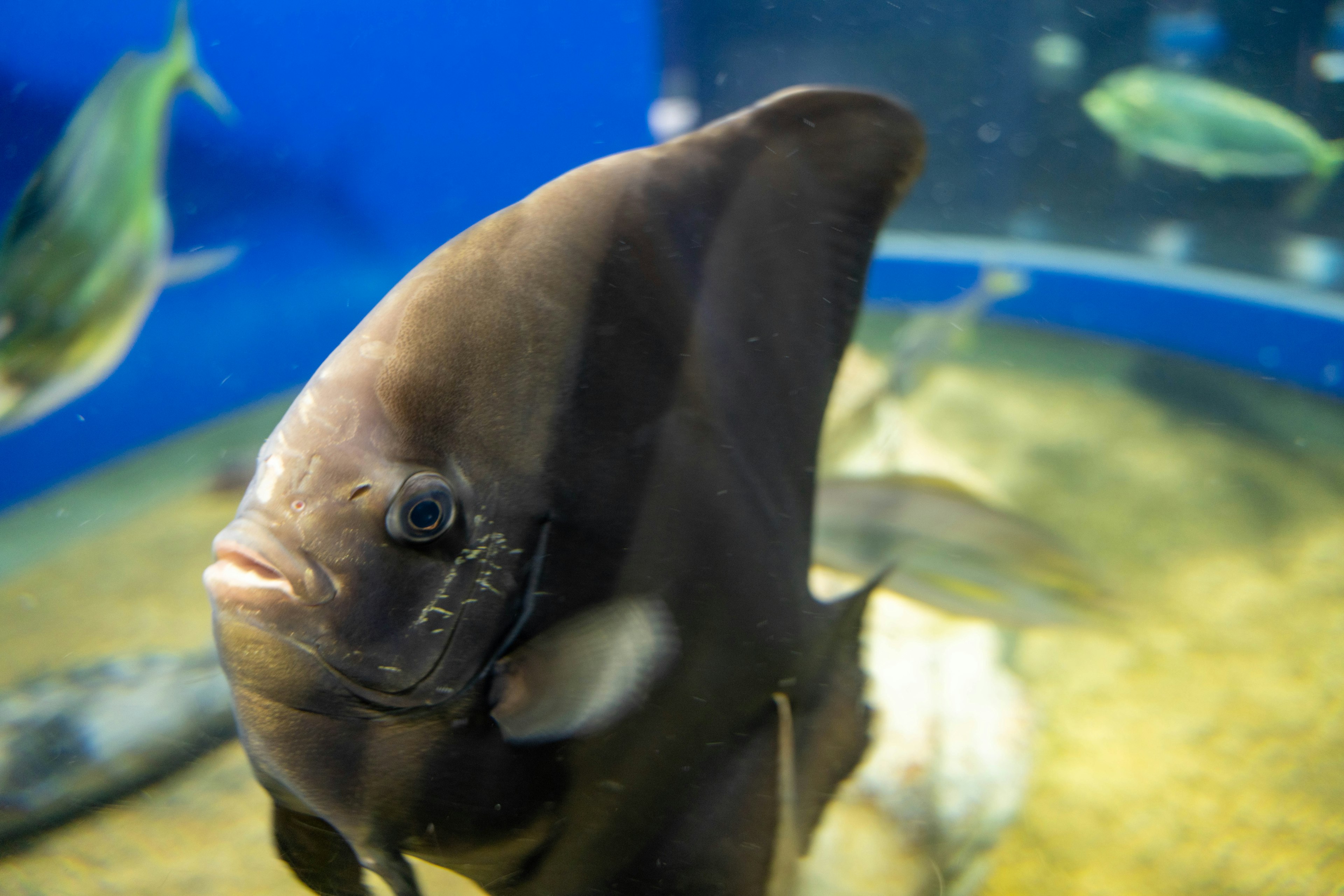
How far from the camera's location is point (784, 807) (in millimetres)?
845

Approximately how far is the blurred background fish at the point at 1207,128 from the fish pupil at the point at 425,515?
174 inches

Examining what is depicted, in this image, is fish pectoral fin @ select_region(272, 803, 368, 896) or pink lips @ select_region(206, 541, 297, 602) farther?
fish pectoral fin @ select_region(272, 803, 368, 896)

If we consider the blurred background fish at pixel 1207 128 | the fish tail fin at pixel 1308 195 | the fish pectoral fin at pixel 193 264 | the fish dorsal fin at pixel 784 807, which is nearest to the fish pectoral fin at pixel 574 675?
the fish dorsal fin at pixel 784 807

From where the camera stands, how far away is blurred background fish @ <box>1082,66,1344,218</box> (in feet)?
11.6

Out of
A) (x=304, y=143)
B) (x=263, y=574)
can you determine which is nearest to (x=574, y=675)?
(x=263, y=574)

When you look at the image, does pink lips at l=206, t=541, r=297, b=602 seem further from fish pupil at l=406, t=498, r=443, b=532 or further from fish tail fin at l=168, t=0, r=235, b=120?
fish tail fin at l=168, t=0, r=235, b=120

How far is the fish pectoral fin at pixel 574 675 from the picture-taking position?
621 millimetres

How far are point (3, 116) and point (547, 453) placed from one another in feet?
11.0

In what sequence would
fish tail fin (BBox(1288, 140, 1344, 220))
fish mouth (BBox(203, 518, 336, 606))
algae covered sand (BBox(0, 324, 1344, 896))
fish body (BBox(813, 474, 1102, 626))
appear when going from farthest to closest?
fish tail fin (BBox(1288, 140, 1344, 220))
fish body (BBox(813, 474, 1102, 626))
algae covered sand (BBox(0, 324, 1344, 896))
fish mouth (BBox(203, 518, 336, 606))

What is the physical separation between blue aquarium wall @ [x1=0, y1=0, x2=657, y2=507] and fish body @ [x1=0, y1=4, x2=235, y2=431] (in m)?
0.31

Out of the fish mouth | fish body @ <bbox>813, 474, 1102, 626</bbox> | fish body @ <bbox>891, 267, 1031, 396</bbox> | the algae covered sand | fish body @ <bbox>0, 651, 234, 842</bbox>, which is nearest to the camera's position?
the fish mouth

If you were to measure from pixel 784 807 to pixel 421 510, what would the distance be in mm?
552

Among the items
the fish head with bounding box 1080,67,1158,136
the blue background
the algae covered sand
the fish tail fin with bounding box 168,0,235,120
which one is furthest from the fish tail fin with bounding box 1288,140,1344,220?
the fish tail fin with bounding box 168,0,235,120

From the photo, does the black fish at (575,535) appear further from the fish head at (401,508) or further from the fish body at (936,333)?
the fish body at (936,333)
